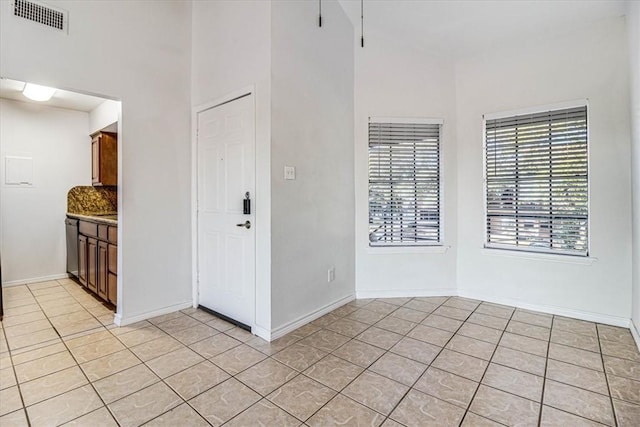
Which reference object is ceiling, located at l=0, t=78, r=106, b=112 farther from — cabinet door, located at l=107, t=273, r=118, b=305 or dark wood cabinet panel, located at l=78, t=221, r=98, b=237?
cabinet door, located at l=107, t=273, r=118, b=305

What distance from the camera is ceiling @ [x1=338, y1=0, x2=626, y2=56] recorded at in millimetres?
2789

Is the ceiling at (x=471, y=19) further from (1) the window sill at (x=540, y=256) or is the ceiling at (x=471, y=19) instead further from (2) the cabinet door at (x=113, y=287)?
(2) the cabinet door at (x=113, y=287)

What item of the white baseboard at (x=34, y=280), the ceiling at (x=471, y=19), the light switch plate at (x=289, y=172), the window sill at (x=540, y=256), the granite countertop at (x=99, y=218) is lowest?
the white baseboard at (x=34, y=280)

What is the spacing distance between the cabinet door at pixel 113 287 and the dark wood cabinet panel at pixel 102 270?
4.3 inches

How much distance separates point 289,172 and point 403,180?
155 centimetres

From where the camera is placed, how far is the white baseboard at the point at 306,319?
2.64 m

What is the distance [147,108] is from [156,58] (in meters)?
0.50

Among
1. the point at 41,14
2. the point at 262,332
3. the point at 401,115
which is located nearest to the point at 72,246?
the point at 41,14

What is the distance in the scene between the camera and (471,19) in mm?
3062

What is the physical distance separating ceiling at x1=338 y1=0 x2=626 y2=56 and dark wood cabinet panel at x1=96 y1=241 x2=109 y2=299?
11.7 feet

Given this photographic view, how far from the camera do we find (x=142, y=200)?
117 inches

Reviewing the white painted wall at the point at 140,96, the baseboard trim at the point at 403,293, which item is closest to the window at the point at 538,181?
the baseboard trim at the point at 403,293

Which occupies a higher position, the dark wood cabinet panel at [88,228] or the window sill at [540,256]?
the dark wood cabinet panel at [88,228]

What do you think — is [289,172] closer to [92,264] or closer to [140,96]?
[140,96]
